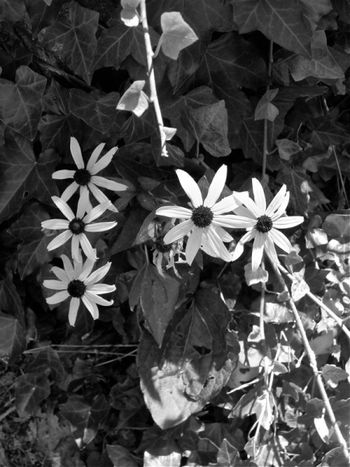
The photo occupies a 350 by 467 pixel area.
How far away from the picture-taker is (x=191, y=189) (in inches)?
38.1

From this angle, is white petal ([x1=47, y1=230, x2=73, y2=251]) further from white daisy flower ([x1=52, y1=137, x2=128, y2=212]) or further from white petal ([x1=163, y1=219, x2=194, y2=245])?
white petal ([x1=163, y1=219, x2=194, y2=245])

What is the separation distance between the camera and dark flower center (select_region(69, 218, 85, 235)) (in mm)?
1101

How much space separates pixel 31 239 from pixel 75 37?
0.43 meters

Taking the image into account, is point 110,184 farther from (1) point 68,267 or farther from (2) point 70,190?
(1) point 68,267

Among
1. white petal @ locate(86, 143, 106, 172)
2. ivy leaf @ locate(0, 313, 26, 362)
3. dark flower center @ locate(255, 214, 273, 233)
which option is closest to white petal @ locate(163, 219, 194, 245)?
dark flower center @ locate(255, 214, 273, 233)

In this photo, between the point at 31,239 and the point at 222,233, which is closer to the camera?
the point at 222,233

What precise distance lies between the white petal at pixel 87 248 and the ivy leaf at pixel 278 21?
449 mm

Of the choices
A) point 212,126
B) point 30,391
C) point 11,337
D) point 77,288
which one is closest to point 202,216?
point 212,126

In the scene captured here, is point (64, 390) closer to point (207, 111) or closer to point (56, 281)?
point (56, 281)

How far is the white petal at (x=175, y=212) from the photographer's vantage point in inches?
37.6

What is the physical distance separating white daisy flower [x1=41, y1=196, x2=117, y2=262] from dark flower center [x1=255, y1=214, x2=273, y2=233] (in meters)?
0.26

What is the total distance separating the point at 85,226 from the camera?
1097 millimetres

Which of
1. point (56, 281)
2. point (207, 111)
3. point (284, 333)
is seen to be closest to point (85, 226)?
point (56, 281)

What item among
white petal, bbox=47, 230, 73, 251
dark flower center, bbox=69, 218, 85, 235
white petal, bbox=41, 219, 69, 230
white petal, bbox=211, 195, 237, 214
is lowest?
white petal, bbox=47, 230, 73, 251
